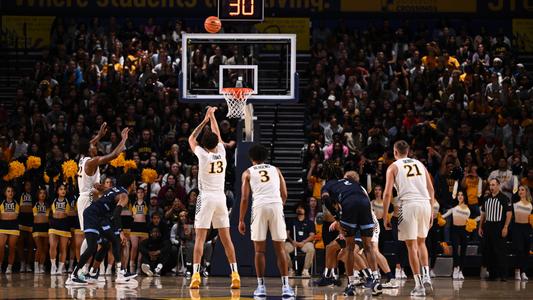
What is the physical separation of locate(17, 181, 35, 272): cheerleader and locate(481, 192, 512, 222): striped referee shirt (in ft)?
31.8

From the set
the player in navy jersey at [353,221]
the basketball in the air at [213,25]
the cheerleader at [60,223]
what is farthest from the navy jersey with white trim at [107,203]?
the cheerleader at [60,223]

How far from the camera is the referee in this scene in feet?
69.8

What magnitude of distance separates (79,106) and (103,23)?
805 centimetres

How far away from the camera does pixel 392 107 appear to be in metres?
27.0

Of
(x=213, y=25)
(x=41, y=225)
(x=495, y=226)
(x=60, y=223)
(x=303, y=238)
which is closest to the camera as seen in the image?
(x=213, y=25)

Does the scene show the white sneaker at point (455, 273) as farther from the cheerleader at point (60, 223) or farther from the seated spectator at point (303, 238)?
the cheerleader at point (60, 223)

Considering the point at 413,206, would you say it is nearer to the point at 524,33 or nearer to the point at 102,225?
the point at 102,225

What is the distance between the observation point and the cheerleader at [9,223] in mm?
22625

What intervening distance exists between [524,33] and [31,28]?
51.9ft

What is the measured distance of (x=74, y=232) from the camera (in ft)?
73.5

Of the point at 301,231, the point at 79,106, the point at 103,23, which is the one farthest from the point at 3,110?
the point at 301,231

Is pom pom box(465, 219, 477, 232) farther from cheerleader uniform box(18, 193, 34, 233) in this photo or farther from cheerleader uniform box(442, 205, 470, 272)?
cheerleader uniform box(18, 193, 34, 233)

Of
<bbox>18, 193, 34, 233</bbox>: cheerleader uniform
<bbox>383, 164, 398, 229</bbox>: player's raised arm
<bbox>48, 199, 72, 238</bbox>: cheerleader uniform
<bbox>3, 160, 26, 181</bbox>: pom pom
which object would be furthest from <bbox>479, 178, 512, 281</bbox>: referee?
<bbox>3, 160, 26, 181</bbox>: pom pom

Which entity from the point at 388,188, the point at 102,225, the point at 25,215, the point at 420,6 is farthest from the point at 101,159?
the point at 420,6
